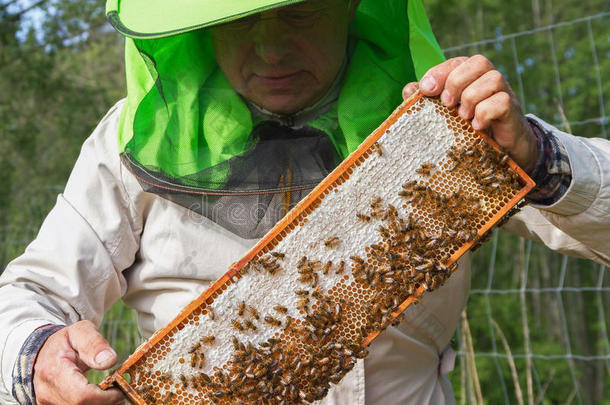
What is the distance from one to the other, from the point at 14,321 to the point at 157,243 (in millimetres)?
545

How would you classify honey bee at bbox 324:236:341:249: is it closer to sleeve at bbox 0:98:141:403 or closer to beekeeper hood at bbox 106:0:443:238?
beekeeper hood at bbox 106:0:443:238

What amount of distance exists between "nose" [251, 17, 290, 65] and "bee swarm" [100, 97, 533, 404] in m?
0.58

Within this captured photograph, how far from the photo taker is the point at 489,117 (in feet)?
5.52

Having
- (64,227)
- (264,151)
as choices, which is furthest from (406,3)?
(64,227)

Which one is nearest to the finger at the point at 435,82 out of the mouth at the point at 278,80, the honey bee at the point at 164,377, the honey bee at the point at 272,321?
the mouth at the point at 278,80

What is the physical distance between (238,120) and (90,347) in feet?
3.16

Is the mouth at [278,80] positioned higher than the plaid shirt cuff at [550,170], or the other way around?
the mouth at [278,80]

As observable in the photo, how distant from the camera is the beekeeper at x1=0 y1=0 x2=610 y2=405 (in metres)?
2.02

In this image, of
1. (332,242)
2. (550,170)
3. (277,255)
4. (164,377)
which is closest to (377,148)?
(332,242)

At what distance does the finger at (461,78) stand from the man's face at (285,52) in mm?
616

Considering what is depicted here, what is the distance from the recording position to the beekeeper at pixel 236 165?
2018mm

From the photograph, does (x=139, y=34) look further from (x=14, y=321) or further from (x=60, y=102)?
(x=60, y=102)

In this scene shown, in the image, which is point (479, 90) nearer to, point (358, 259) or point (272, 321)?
point (358, 259)

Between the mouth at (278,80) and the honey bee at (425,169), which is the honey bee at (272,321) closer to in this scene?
the honey bee at (425,169)
